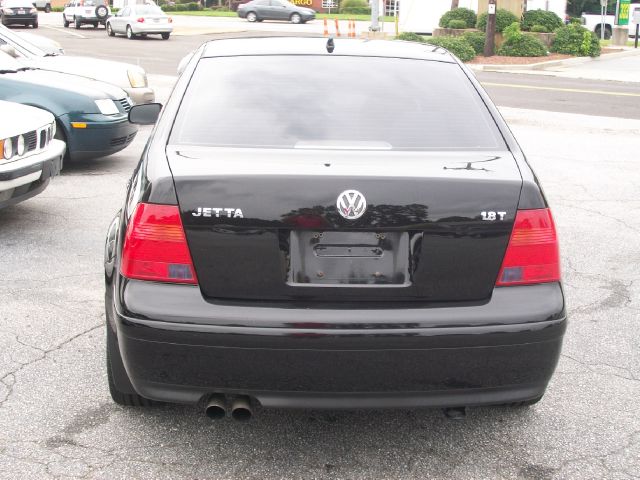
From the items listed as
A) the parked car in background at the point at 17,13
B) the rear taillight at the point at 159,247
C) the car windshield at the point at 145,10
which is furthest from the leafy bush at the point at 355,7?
the rear taillight at the point at 159,247

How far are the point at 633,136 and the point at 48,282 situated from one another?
9.93 m

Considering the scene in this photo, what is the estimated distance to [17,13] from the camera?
147ft

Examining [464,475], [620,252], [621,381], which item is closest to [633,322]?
[621,381]

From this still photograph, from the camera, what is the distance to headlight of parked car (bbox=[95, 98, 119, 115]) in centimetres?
941

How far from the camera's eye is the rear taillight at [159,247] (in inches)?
127

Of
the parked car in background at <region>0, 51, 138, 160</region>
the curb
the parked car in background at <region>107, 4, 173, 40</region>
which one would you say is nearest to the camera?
the parked car in background at <region>0, 51, 138, 160</region>

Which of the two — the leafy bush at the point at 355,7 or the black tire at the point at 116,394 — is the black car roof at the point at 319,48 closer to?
the black tire at the point at 116,394

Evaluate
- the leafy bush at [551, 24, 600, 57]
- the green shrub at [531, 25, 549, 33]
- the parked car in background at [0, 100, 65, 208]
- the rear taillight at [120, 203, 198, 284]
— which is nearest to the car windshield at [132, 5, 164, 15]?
the green shrub at [531, 25, 549, 33]

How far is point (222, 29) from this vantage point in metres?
44.7

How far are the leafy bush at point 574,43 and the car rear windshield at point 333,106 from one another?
27.0m

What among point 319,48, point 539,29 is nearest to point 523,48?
point 539,29

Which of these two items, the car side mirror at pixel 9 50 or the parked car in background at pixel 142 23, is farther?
the parked car in background at pixel 142 23

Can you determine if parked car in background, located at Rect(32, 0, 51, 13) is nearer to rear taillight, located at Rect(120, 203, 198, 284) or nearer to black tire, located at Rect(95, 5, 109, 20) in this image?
black tire, located at Rect(95, 5, 109, 20)

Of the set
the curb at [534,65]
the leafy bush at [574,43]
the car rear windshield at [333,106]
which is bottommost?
the curb at [534,65]
